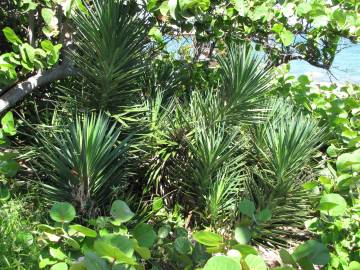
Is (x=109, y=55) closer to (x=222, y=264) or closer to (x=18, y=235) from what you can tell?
(x=18, y=235)

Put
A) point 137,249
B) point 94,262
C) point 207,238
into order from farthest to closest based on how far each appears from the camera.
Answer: point 207,238
point 137,249
point 94,262

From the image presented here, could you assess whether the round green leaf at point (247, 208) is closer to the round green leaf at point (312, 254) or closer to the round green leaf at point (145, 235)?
the round green leaf at point (312, 254)

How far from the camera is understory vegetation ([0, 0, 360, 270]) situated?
2.79m

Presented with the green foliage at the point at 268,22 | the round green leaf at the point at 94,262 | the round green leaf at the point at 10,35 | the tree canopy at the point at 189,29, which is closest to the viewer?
the round green leaf at the point at 94,262

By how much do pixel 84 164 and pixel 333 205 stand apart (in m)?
1.53

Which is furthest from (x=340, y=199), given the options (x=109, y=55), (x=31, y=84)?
(x=31, y=84)

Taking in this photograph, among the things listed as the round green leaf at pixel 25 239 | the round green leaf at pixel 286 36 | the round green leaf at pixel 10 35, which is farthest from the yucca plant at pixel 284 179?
the round green leaf at pixel 10 35

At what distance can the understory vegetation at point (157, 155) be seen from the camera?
9.16 feet

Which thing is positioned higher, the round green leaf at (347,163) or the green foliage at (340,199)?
the round green leaf at (347,163)

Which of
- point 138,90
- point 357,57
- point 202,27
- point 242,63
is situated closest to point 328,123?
point 242,63

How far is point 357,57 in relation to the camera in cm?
1678

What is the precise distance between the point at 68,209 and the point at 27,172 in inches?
49.2

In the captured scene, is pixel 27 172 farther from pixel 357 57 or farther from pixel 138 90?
pixel 357 57

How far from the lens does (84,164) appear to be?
2865 mm
